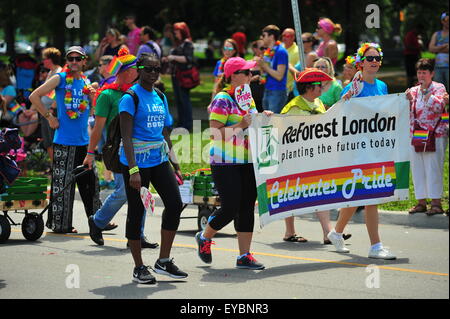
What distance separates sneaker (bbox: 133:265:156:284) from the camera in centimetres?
810

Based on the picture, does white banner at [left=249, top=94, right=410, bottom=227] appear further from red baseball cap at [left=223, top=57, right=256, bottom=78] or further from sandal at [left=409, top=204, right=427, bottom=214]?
sandal at [left=409, top=204, right=427, bottom=214]

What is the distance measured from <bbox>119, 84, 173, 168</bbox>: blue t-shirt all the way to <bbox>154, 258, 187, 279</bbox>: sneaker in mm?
881

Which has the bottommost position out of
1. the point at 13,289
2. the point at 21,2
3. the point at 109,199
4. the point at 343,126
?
the point at 13,289

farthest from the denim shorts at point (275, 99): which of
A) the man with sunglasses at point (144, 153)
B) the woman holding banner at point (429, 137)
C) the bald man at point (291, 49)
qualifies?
the man with sunglasses at point (144, 153)

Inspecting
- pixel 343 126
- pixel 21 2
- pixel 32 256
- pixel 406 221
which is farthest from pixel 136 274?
pixel 21 2

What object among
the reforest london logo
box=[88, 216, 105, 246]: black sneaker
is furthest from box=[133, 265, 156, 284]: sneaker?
box=[88, 216, 105, 246]: black sneaker

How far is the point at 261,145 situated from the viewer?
8922 mm

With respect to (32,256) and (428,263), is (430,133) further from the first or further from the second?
(32,256)

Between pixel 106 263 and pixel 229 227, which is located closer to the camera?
pixel 106 263

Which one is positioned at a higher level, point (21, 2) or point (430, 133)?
point (21, 2)

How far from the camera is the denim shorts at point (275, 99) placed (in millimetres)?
14461

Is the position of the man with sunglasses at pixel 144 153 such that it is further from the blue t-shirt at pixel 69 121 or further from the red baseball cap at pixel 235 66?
the blue t-shirt at pixel 69 121

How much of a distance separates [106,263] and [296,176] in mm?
1984

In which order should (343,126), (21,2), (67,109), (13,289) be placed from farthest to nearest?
(21,2) → (67,109) → (343,126) → (13,289)
